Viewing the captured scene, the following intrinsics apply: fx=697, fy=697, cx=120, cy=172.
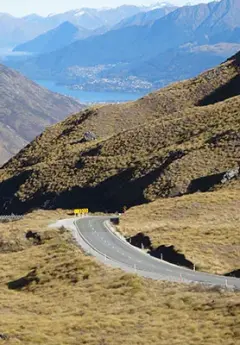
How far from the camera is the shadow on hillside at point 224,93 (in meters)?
116

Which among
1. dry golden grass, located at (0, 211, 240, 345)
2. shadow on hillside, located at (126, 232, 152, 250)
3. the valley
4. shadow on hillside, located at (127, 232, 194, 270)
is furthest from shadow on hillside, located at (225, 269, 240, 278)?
shadow on hillside, located at (126, 232, 152, 250)

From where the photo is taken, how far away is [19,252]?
2089 inches

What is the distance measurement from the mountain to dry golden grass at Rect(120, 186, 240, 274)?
24.7ft

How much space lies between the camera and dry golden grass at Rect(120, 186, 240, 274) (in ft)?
145

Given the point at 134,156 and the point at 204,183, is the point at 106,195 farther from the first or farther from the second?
the point at 204,183

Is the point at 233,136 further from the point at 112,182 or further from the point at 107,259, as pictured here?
the point at 107,259

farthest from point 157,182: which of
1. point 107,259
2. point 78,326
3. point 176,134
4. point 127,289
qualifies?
point 78,326

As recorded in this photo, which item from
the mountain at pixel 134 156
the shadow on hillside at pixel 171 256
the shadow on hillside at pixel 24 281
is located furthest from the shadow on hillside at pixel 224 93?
the shadow on hillside at pixel 24 281

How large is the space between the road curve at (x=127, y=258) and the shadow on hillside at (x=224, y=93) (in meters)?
57.9

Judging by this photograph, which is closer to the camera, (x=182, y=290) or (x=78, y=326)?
(x=78, y=326)

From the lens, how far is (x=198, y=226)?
174ft

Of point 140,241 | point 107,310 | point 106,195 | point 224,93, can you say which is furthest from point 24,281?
point 224,93

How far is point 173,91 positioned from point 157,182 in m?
50.2

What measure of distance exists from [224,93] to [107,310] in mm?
89831
